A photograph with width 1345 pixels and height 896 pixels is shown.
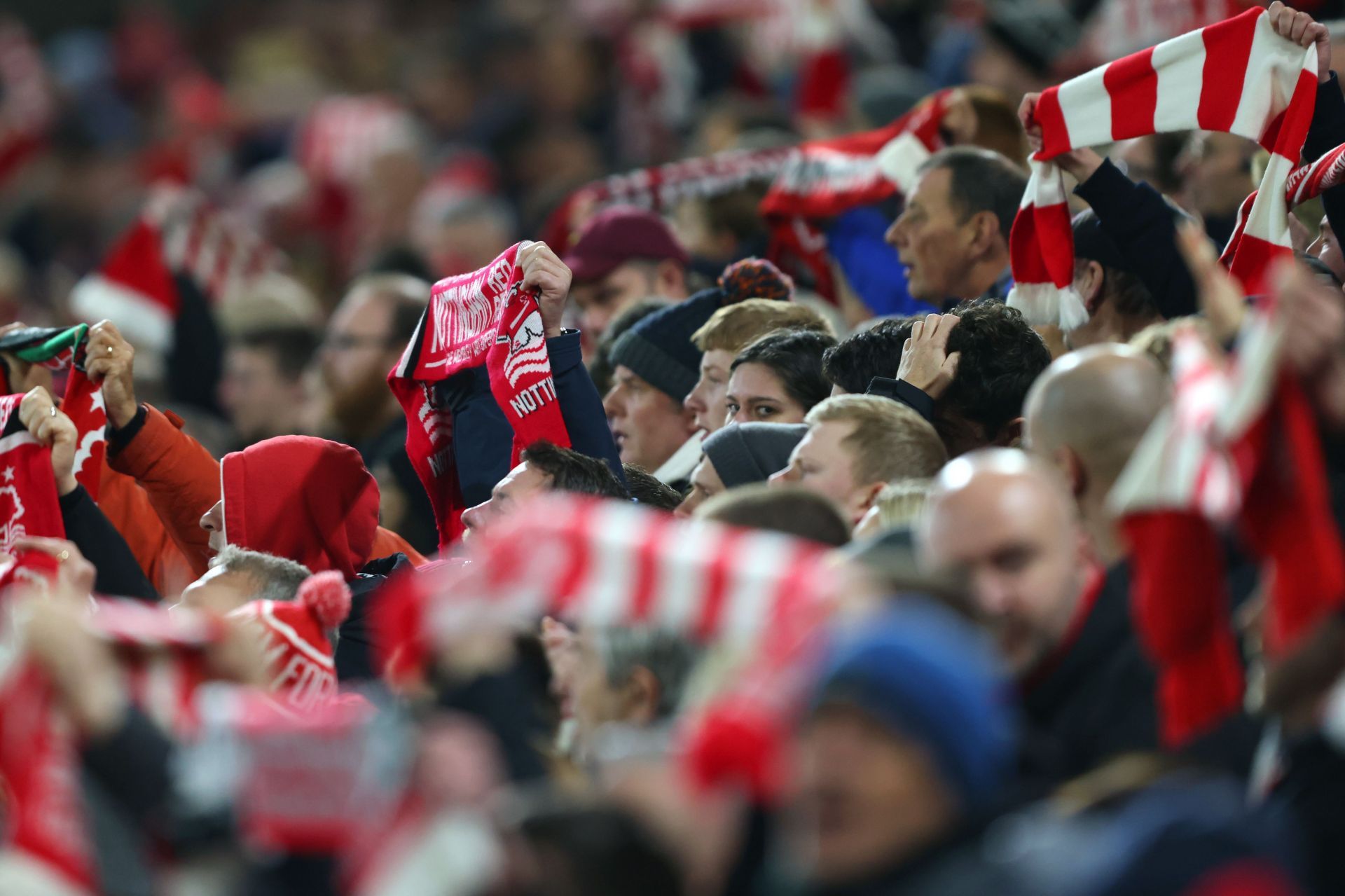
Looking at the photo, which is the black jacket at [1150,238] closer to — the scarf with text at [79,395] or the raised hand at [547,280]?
the raised hand at [547,280]

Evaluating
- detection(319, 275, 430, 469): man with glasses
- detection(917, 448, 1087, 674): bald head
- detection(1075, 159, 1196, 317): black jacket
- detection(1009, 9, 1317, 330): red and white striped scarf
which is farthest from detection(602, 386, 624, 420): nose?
detection(917, 448, 1087, 674): bald head

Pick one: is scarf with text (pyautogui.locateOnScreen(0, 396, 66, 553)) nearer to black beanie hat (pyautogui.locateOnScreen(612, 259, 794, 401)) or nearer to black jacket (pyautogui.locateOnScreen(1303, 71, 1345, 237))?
black beanie hat (pyautogui.locateOnScreen(612, 259, 794, 401))

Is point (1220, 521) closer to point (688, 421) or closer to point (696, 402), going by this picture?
point (696, 402)

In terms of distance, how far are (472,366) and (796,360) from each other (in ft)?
2.77

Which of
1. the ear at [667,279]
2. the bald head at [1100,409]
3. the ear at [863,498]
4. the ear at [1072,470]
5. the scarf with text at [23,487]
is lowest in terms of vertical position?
the ear at [667,279]

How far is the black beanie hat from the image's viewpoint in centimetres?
578

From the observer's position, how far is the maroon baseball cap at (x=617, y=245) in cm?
664

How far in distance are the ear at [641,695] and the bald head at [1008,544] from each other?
54 centimetres

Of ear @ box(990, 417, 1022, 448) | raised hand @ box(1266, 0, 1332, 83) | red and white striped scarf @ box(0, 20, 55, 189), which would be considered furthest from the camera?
red and white striped scarf @ box(0, 20, 55, 189)

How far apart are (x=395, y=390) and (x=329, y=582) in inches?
51.9

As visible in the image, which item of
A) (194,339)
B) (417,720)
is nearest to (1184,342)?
(417,720)

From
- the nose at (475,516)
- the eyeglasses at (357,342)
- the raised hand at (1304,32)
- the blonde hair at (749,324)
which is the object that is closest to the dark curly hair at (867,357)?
the blonde hair at (749,324)

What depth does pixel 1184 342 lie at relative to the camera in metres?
3.21

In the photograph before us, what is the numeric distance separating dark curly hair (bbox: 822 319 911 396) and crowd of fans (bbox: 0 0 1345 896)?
0.02 metres
